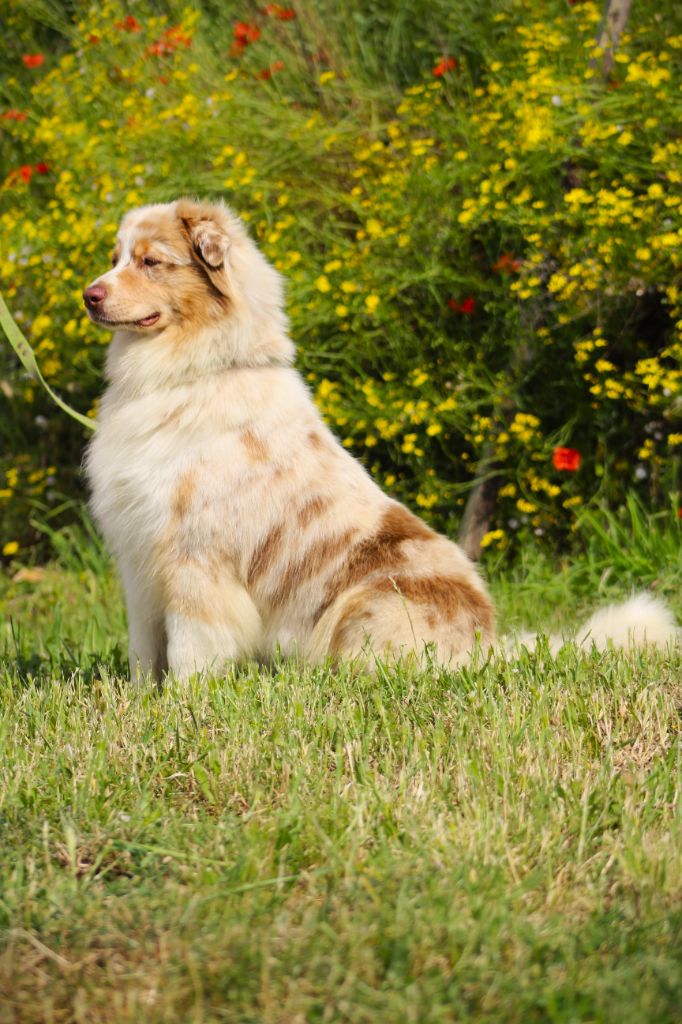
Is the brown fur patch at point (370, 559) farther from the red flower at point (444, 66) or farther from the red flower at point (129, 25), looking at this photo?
the red flower at point (129, 25)

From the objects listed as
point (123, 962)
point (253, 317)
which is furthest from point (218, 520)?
point (123, 962)

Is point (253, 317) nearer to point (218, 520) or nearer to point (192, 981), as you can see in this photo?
point (218, 520)

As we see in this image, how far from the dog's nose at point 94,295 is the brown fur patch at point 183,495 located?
24.4 inches

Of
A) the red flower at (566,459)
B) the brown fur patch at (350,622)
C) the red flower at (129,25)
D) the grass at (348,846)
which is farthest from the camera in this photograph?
the red flower at (129,25)

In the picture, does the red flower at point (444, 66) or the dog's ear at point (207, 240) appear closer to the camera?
the dog's ear at point (207, 240)

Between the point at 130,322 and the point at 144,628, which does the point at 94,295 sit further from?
the point at 144,628

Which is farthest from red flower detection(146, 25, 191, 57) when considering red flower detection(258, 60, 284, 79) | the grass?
the grass

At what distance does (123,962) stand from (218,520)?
1.85 metres

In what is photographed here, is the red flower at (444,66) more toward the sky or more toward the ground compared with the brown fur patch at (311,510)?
more toward the sky

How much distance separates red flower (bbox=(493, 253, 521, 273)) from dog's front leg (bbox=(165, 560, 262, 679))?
2.58 metres

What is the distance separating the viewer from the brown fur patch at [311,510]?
12.6 feet

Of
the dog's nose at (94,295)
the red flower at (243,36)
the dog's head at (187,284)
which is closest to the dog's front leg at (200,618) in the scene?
the dog's head at (187,284)

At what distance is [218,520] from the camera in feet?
12.4

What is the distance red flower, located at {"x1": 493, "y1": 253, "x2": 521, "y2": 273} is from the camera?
567 cm
